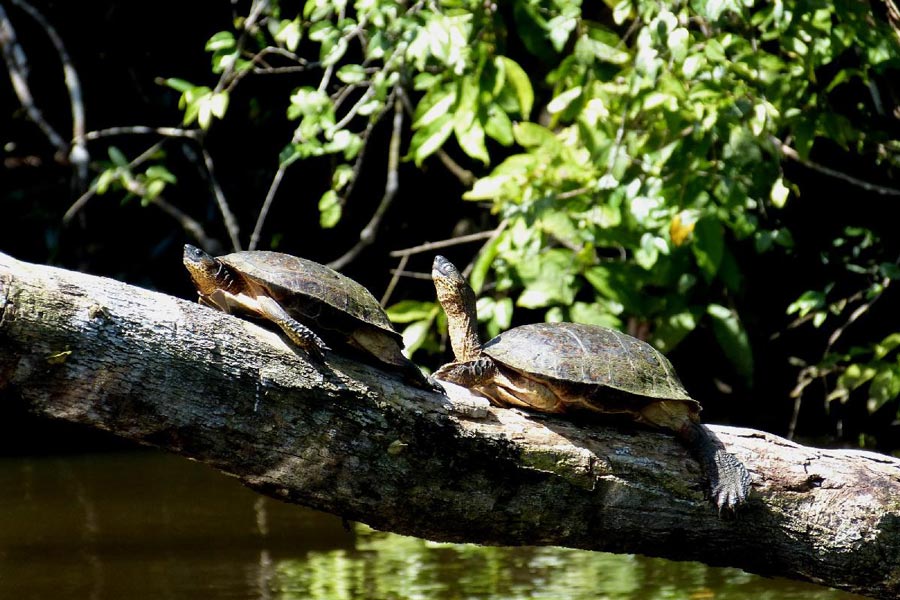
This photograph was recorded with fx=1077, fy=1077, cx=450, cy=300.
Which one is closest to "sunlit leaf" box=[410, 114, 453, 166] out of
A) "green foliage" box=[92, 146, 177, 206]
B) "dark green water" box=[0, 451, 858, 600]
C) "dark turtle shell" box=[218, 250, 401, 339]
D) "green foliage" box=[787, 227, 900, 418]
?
"green foliage" box=[92, 146, 177, 206]

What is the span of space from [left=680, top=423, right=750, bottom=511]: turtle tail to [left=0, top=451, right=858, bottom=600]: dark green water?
3.90 ft

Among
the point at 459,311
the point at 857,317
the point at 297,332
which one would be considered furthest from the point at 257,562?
the point at 857,317

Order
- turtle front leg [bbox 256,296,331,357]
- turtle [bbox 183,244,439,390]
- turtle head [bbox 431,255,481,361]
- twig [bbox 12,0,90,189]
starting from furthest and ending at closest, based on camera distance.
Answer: twig [bbox 12,0,90,189] → turtle head [bbox 431,255,481,361] → turtle [bbox 183,244,439,390] → turtle front leg [bbox 256,296,331,357]

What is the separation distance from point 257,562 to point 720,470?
2038 millimetres

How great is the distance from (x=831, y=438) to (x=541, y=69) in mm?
2608

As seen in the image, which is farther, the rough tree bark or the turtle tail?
the turtle tail

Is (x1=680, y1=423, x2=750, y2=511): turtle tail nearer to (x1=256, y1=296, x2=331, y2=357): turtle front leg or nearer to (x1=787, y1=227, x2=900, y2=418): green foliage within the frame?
(x1=256, y1=296, x2=331, y2=357): turtle front leg

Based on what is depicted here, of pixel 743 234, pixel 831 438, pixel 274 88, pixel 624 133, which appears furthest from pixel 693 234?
pixel 274 88

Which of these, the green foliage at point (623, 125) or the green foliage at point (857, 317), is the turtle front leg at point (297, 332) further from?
the green foliage at point (857, 317)

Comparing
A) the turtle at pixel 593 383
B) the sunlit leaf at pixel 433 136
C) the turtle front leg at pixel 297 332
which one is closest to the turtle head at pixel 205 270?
the turtle front leg at pixel 297 332

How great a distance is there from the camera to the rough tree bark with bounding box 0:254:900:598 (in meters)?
2.02

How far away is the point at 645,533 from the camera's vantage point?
250 centimetres

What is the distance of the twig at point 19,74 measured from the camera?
6.11m

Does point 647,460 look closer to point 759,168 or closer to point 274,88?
point 759,168
